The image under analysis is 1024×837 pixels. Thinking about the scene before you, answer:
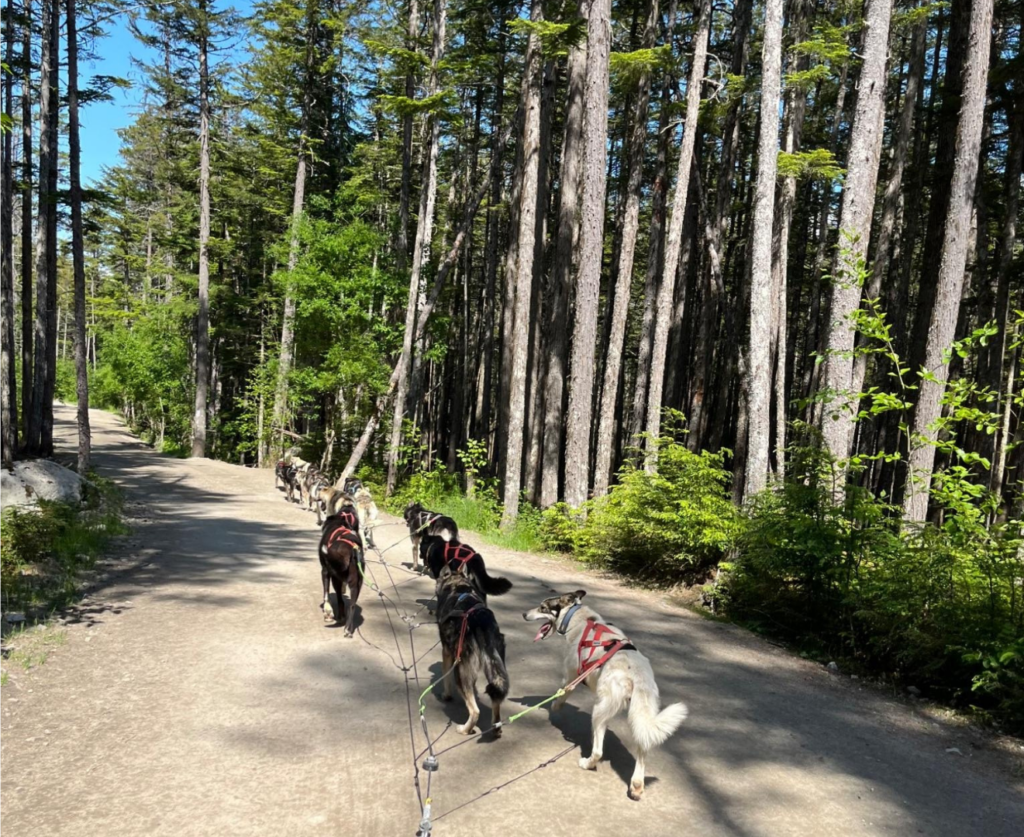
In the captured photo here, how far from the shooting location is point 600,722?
14.7ft

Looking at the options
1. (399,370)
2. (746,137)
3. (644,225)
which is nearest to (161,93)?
(399,370)

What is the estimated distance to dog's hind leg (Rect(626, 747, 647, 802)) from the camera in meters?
4.27

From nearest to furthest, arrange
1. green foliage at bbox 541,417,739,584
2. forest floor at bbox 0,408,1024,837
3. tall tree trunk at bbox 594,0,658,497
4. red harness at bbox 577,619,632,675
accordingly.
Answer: forest floor at bbox 0,408,1024,837 → red harness at bbox 577,619,632,675 → green foliage at bbox 541,417,739,584 → tall tree trunk at bbox 594,0,658,497

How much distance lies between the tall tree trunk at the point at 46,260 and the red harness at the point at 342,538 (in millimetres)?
14170

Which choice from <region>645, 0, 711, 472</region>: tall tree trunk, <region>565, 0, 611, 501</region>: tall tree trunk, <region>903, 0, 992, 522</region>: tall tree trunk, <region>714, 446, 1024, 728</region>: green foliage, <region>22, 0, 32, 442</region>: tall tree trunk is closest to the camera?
<region>714, 446, 1024, 728</region>: green foliage

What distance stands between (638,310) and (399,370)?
21.9 meters

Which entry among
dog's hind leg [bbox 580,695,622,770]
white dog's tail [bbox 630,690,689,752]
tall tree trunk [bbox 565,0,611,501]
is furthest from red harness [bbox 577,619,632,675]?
tall tree trunk [bbox 565,0,611,501]

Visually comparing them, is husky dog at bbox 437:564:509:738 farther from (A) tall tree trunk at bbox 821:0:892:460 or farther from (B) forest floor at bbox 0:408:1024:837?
(A) tall tree trunk at bbox 821:0:892:460

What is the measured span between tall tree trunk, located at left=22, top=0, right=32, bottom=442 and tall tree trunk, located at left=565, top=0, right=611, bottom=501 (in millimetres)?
14664

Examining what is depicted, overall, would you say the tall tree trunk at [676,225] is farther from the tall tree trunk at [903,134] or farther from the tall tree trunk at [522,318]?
the tall tree trunk at [903,134]

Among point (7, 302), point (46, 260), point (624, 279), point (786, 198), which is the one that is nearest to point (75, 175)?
point (46, 260)

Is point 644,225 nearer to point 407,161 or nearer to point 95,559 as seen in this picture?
point 407,161

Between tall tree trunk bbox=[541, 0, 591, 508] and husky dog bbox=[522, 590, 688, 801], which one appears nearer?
husky dog bbox=[522, 590, 688, 801]

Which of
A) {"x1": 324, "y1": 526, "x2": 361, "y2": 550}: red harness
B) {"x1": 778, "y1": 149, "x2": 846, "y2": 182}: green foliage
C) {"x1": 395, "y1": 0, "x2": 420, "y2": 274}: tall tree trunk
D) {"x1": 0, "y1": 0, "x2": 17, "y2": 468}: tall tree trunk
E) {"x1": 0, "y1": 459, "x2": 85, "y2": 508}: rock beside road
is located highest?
{"x1": 395, "y1": 0, "x2": 420, "y2": 274}: tall tree trunk
